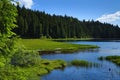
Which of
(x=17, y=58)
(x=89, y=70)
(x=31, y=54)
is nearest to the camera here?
(x=17, y=58)

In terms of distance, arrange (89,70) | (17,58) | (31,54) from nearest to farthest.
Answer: (17,58) → (31,54) → (89,70)

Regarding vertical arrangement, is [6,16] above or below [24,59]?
above

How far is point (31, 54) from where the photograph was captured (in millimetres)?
45781

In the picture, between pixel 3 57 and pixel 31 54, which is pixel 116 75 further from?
pixel 3 57

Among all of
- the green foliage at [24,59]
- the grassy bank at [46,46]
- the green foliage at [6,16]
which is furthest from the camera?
the grassy bank at [46,46]

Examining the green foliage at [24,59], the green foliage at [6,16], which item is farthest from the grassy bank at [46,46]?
the green foliage at [6,16]

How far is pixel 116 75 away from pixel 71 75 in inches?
304

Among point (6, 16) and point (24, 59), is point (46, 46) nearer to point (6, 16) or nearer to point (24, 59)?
point (24, 59)

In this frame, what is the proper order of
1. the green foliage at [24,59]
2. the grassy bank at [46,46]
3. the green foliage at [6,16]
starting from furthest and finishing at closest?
the grassy bank at [46,46], the green foliage at [24,59], the green foliage at [6,16]

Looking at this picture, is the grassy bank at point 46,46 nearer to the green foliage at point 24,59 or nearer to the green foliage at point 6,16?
the green foliage at point 24,59

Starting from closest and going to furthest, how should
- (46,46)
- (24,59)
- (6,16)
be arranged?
1. (6,16)
2. (24,59)
3. (46,46)

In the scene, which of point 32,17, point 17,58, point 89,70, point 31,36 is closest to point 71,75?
point 89,70

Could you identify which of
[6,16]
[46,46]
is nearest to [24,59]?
[6,16]

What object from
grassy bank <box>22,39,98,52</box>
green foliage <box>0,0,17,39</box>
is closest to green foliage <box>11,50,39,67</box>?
green foliage <box>0,0,17,39</box>
